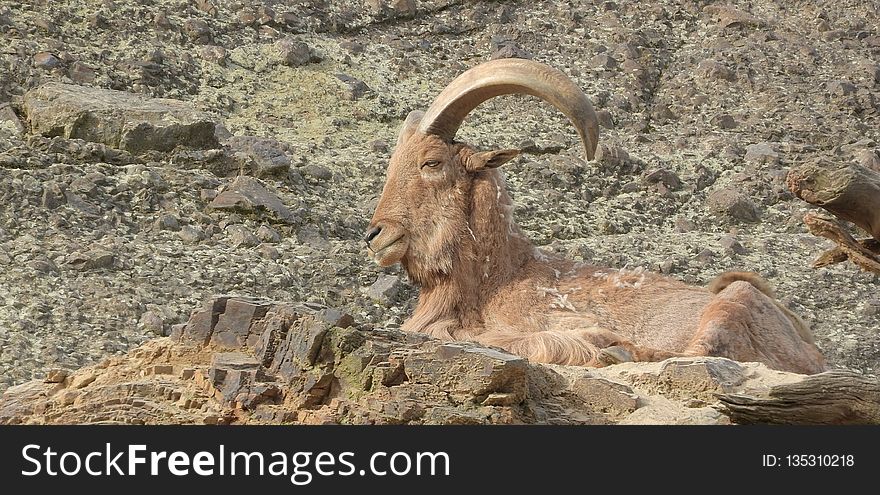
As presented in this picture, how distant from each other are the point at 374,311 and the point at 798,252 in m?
4.42

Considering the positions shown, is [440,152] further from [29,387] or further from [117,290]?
[29,387]

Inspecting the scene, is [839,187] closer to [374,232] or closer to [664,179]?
[374,232]

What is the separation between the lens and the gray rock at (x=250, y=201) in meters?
15.2

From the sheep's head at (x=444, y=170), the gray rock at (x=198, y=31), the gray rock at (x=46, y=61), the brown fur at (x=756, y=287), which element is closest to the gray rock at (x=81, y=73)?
the gray rock at (x=46, y=61)

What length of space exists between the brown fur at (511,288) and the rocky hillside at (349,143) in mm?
1605

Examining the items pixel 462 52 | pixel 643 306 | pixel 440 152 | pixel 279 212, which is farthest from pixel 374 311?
pixel 462 52

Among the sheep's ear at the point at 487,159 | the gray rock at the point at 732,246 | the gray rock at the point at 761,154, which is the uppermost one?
the sheep's ear at the point at 487,159

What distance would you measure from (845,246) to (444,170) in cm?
354

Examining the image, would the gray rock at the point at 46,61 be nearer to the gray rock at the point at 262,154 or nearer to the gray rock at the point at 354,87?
the gray rock at the point at 262,154

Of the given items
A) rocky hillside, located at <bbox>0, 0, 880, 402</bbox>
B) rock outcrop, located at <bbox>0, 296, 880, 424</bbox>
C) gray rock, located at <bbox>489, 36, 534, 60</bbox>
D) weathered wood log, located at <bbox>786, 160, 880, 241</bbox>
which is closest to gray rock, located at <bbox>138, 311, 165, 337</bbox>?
rocky hillside, located at <bbox>0, 0, 880, 402</bbox>

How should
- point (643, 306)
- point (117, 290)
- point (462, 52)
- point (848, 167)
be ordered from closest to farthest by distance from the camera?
point (848, 167)
point (643, 306)
point (117, 290)
point (462, 52)

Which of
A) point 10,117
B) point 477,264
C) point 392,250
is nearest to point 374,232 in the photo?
point 392,250

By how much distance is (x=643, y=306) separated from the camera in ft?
35.8

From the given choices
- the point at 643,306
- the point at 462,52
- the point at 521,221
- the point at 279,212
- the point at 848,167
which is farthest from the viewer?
the point at 462,52
